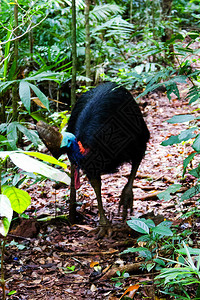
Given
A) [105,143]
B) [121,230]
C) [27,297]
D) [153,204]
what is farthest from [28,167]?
[153,204]

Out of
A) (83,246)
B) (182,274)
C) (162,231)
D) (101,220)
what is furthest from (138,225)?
(101,220)

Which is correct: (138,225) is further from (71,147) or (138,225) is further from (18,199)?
(71,147)

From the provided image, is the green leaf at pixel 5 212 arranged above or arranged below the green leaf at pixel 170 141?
above

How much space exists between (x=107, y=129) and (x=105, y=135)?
0.06 m

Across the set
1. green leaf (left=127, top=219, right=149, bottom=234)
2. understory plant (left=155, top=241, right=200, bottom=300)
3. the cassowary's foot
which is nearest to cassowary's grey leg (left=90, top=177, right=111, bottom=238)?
the cassowary's foot

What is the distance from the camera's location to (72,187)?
9.91 feet

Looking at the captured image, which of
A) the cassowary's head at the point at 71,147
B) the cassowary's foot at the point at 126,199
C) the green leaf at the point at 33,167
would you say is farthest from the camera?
the cassowary's foot at the point at 126,199

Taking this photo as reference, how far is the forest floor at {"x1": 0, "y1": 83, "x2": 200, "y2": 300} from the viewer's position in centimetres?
201

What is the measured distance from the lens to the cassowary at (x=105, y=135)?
8.51 feet

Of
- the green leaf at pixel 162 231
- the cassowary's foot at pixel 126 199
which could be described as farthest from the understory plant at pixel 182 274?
the cassowary's foot at pixel 126 199

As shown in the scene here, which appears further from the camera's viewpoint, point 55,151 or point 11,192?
point 55,151

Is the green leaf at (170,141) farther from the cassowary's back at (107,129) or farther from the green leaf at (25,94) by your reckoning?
the cassowary's back at (107,129)

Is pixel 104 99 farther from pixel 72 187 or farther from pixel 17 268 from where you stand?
pixel 17 268

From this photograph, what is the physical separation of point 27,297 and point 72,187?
1.19m
